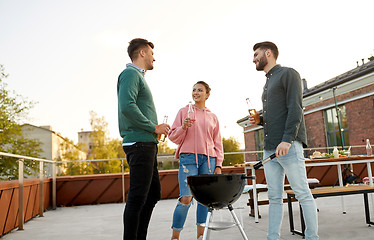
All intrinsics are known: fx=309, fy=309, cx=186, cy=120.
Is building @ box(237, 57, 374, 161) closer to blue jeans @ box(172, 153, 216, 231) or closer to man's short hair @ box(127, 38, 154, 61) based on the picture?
blue jeans @ box(172, 153, 216, 231)

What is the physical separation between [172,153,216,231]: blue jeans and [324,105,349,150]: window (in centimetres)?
1174

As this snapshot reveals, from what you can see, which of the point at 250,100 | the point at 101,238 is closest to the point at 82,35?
the point at 101,238

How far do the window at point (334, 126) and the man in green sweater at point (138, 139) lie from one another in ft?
40.7

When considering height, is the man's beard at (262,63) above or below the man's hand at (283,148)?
above

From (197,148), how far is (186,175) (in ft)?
0.85

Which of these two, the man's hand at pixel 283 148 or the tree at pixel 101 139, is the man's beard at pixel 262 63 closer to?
the man's hand at pixel 283 148

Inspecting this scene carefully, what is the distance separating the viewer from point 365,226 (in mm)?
3232

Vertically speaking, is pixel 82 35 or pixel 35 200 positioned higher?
pixel 82 35

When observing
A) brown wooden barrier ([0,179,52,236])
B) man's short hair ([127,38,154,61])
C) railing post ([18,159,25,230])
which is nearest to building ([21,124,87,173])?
brown wooden barrier ([0,179,52,236])

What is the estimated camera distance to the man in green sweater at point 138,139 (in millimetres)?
1986

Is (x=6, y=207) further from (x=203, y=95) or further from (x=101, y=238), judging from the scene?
(x=203, y=95)

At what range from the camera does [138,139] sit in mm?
2055

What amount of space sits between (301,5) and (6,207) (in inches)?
298

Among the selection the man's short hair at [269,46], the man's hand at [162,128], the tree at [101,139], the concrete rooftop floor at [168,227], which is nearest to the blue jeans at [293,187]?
the concrete rooftop floor at [168,227]
